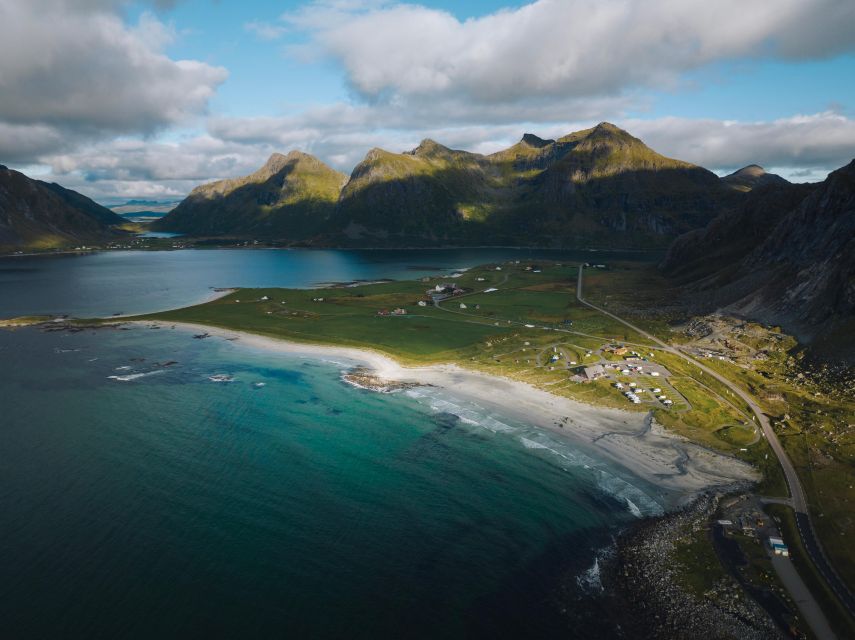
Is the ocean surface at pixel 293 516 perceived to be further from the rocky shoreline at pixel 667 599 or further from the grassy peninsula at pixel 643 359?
the grassy peninsula at pixel 643 359

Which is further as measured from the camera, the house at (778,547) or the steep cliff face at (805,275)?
the steep cliff face at (805,275)

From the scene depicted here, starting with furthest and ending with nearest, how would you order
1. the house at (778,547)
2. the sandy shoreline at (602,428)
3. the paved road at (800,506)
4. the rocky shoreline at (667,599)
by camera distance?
the sandy shoreline at (602,428) → the house at (778,547) → the paved road at (800,506) → the rocky shoreline at (667,599)

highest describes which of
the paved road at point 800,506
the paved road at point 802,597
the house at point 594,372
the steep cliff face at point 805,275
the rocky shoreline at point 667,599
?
the steep cliff face at point 805,275

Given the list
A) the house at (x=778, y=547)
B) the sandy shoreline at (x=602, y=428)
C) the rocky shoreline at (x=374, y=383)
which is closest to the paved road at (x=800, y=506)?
the house at (x=778, y=547)

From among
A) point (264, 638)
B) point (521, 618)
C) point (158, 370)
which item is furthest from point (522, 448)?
point (158, 370)

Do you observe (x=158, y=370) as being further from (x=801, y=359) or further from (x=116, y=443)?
(x=801, y=359)

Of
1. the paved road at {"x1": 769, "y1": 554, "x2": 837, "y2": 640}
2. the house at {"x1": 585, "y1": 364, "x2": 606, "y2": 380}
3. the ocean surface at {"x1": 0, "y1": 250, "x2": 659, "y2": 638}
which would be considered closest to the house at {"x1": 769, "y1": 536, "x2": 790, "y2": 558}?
the paved road at {"x1": 769, "y1": 554, "x2": 837, "y2": 640}

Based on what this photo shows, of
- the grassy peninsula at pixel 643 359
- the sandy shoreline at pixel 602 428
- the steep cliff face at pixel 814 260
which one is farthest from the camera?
the steep cliff face at pixel 814 260
